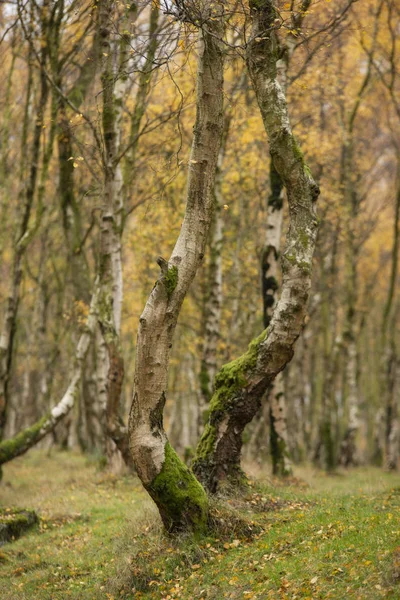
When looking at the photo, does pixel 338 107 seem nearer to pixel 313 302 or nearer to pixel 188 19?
pixel 313 302

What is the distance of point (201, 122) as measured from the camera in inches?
304

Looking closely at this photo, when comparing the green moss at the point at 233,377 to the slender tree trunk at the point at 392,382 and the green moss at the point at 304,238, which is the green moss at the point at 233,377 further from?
the slender tree trunk at the point at 392,382

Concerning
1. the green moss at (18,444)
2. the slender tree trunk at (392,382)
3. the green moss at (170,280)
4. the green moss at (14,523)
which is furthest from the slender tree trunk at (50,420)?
the slender tree trunk at (392,382)

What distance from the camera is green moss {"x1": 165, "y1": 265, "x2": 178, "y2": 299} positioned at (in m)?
7.30

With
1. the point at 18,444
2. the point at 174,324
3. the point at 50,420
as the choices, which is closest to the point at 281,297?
the point at 174,324

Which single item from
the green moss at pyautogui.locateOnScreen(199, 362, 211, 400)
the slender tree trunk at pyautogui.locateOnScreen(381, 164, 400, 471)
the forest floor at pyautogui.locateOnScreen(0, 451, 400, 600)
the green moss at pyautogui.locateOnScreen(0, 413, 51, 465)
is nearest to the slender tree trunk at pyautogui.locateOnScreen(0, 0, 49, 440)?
the green moss at pyautogui.locateOnScreen(0, 413, 51, 465)

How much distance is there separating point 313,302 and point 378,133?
9.25 meters

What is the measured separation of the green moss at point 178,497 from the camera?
23.9ft

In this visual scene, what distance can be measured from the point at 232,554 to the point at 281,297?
3.28 m

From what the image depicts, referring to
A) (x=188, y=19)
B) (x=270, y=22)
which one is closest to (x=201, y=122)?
(x=188, y=19)

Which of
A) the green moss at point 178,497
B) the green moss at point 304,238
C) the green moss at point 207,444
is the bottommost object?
the green moss at point 178,497

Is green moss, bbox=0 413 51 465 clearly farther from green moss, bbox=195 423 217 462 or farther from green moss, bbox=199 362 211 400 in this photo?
green moss, bbox=195 423 217 462

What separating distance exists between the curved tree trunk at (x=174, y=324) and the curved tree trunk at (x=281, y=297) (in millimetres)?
795

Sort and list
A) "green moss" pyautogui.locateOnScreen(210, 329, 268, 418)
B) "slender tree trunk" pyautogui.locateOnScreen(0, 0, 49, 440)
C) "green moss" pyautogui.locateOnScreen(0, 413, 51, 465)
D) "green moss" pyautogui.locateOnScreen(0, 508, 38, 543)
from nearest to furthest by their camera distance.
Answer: "green moss" pyautogui.locateOnScreen(210, 329, 268, 418), "green moss" pyautogui.locateOnScreen(0, 508, 38, 543), "green moss" pyautogui.locateOnScreen(0, 413, 51, 465), "slender tree trunk" pyautogui.locateOnScreen(0, 0, 49, 440)
